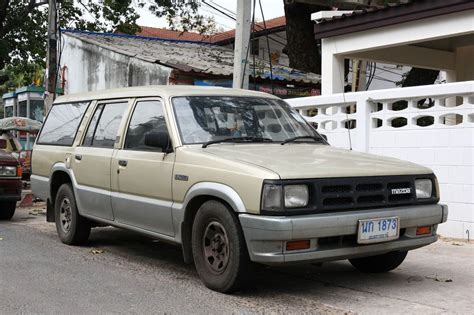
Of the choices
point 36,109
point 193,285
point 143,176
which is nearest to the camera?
point 193,285

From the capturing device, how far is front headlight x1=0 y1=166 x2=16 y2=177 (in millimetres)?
9453

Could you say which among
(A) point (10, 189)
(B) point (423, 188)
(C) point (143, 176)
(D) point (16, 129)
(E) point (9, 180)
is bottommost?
(A) point (10, 189)

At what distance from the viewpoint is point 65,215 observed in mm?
7605

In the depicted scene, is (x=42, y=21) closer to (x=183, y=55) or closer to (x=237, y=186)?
(x=183, y=55)

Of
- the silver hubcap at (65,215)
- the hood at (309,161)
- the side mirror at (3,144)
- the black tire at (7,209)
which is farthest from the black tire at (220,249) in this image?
the side mirror at (3,144)

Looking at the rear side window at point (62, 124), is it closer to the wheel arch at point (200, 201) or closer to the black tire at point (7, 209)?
the black tire at point (7, 209)

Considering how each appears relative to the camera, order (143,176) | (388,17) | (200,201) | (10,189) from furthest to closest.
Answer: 1. (10,189)
2. (388,17)
3. (143,176)
4. (200,201)

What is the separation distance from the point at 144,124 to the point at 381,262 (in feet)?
8.86

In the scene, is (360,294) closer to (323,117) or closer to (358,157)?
(358,157)

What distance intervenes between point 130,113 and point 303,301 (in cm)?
275

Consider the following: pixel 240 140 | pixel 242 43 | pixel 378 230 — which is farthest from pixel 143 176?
pixel 242 43

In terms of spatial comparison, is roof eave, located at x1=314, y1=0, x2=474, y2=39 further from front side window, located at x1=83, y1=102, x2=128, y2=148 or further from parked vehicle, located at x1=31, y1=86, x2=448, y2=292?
front side window, located at x1=83, y1=102, x2=128, y2=148

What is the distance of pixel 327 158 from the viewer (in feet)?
17.3

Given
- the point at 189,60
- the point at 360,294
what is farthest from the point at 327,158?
the point at 189,60
